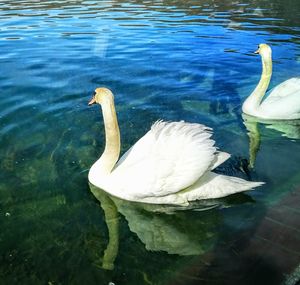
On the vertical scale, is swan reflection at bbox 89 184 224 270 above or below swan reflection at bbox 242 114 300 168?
above

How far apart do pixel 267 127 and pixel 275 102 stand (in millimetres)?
504

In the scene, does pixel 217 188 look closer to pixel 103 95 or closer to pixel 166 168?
pixel 166 168

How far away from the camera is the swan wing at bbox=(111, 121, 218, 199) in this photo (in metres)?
5.05

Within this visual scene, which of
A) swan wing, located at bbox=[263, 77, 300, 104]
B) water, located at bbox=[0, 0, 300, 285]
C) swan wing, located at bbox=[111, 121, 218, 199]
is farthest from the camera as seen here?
swan wing, located at bbox=[263, 77, 300, 104]

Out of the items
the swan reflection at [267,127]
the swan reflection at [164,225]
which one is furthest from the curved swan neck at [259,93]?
the swan reflection at [164,225]

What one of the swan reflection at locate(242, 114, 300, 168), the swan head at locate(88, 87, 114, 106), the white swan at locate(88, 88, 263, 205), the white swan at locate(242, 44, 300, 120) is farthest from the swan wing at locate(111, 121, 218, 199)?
the white swan at locate(242, 44, 300, 120)

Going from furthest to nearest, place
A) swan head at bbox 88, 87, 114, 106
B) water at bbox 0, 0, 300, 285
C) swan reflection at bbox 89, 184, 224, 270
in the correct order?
swan head at bbox 88, 87, 114, 106
swan reflection at bbox 89, 184, 224, 270
water at bbox 0, 0, 300, 285

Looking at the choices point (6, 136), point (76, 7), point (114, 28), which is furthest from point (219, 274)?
point (76, 7)

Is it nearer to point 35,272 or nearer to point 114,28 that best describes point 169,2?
point 114,28

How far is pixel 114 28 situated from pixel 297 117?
1108cm

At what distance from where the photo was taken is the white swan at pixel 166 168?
506 cm

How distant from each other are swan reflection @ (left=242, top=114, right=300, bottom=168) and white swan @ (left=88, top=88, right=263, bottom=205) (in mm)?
1793

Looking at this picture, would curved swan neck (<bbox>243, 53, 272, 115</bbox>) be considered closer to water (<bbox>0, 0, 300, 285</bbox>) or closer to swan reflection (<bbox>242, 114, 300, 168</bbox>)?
swan reflection (<bbox>242, 114, 300, 168</bbox>)

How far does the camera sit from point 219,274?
13.5 feet
